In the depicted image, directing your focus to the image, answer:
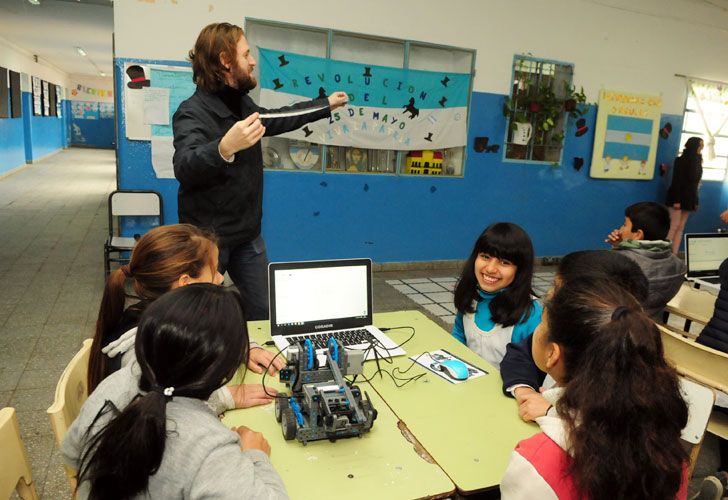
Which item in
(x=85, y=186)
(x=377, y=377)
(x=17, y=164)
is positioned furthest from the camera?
(x=17, y=164)

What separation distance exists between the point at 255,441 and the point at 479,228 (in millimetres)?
4382

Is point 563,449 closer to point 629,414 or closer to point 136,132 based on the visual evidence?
point 629,414

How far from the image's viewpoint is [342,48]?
436 cm

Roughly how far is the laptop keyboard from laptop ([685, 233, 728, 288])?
2286mm

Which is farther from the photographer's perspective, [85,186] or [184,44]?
[85,186]

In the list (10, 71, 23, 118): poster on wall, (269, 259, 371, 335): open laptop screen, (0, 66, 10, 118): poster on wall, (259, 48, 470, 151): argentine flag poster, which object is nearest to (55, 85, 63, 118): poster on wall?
(10, 71, 23, 118): poster on wall

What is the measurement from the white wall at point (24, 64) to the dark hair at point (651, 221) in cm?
1125

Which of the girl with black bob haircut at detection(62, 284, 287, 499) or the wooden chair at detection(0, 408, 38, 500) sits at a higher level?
the girl with black bob haircut at detection(62, 284, 287, 499)

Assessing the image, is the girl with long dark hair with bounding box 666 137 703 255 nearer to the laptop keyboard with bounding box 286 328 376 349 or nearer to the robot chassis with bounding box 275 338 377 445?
the laptop keyboard with bounding box 286 328 376 349

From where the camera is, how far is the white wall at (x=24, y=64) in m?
9.97

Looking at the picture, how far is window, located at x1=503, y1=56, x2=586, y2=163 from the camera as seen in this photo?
500cm

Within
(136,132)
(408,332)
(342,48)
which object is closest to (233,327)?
(408,332)

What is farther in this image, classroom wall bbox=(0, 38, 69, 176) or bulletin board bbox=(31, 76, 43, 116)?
bulletin board bbox=(31, 76, 43, 116)

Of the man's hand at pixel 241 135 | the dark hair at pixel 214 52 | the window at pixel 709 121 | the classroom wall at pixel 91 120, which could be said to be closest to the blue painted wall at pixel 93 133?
the classroom wall at pixel 91 120
